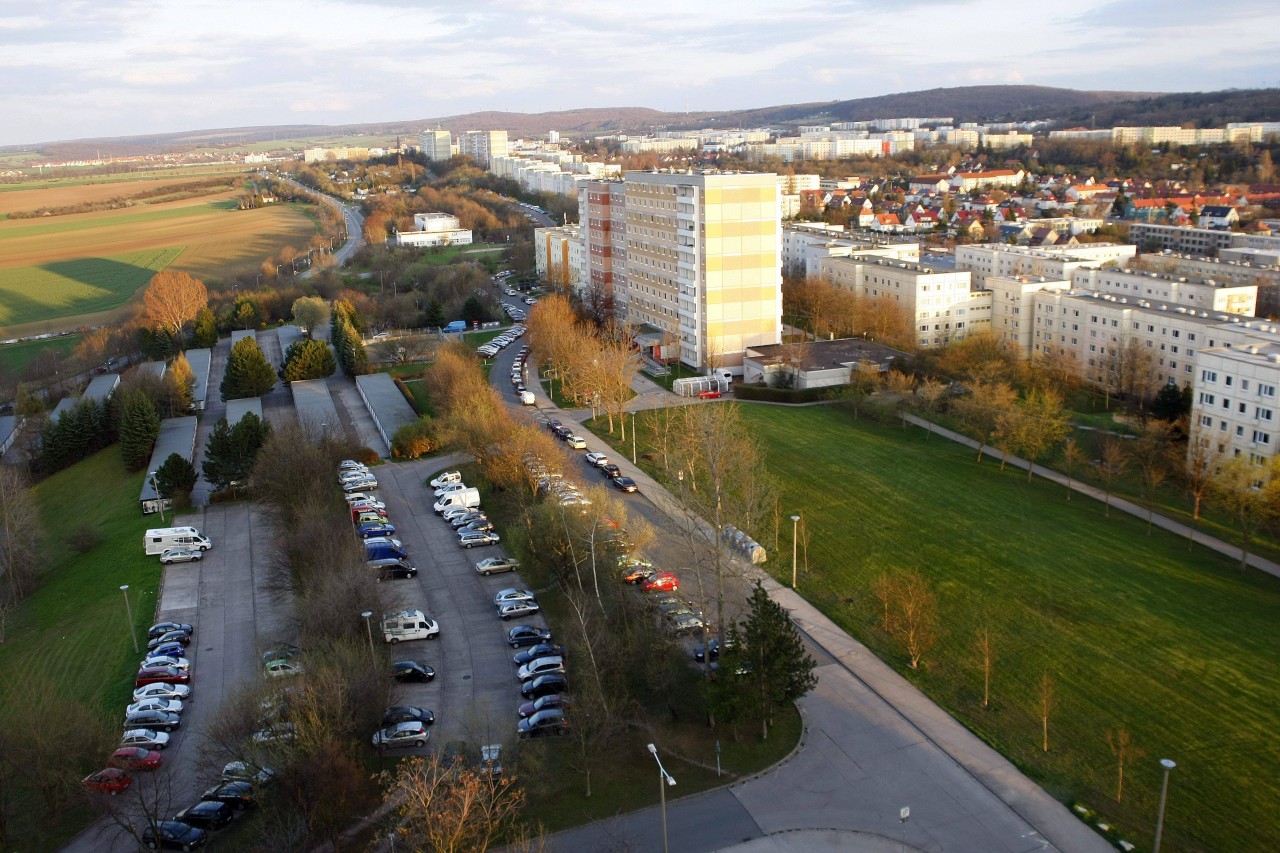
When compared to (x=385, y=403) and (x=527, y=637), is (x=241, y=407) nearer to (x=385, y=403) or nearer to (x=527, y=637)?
(x=385, y=403)

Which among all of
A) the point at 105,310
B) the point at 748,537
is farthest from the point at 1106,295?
the point at 105,310

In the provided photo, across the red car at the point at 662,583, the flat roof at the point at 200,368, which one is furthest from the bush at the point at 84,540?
the red car at the point at 662,583

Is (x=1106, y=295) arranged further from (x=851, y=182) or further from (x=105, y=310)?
(x=851, y=182)

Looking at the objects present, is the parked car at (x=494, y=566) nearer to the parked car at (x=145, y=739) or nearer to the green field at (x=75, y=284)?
the parked car at (x=145, y=739)

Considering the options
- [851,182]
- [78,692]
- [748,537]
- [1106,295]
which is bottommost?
[78,692]

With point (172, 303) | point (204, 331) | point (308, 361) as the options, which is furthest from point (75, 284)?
point (308, 361)

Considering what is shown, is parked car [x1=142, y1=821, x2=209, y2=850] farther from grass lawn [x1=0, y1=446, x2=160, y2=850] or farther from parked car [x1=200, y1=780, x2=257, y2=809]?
grass lawn [x1=0, y1=446, x2=160, y2=850]

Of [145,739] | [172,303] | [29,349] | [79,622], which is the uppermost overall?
[172,303]

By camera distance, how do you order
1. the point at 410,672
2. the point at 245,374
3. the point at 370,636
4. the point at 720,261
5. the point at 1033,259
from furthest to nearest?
the point at 1033,259, the point at 720,261, the point at 245,374, the point at 410,672, the point at 370,636
